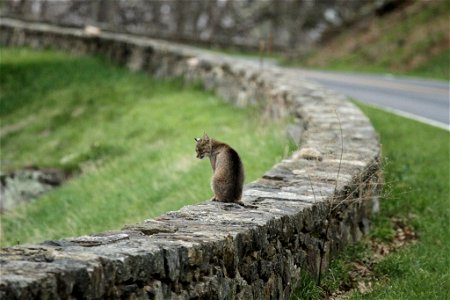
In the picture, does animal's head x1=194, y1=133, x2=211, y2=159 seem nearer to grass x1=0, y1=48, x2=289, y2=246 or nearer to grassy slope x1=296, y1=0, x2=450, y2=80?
grass x1=0, y1=48, x2=289, y2=246

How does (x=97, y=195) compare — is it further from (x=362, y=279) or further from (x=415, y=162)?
(x=362, y=279)

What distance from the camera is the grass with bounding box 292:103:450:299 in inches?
A: 302

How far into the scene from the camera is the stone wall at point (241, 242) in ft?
15.7

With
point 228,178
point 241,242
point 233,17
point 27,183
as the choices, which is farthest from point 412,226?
point 233,17

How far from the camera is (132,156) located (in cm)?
1582

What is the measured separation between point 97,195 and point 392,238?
526 centimetres

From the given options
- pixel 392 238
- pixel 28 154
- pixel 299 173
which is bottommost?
pixel 28 154

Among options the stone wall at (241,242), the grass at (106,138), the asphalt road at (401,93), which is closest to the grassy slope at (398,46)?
the asphalt road at (401,93)

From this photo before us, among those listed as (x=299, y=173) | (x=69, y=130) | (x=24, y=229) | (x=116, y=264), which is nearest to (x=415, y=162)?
(x=299, y=173)

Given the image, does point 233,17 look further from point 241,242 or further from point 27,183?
point 241,242

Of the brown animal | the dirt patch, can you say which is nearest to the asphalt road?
the dirt patch

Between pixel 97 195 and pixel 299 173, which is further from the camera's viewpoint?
pixel 97 195

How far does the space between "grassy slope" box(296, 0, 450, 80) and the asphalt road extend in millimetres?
2937

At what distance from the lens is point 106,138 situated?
59.7 feet
